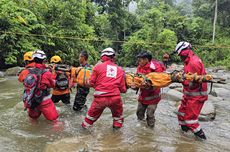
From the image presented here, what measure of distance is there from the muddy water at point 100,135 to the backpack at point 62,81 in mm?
737

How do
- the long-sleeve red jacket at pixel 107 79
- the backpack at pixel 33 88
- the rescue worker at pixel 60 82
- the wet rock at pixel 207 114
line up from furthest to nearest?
1. the wet rock at pixel 207 114
2. the rescue worker at pixel 60 82
3. the backpack at pixel 33 88
4. the long-sleeve red jacket at pixel 107 79

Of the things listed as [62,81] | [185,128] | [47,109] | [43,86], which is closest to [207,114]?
[185,128]

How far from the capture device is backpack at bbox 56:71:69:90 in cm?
697

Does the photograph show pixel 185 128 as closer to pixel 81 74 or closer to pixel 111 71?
pixel 111 71

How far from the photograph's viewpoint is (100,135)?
5.96 meters

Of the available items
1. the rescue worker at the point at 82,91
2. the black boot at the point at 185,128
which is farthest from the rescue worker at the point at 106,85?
the black boot at the point at 185,128

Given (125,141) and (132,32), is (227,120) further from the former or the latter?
(132,32)

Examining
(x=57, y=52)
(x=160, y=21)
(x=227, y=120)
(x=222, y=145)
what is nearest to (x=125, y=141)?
(x=222, y=145)

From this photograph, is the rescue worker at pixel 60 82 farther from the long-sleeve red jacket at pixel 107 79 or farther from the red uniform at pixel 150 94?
the red uniform at pixel 150 94

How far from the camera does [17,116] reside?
7188 millimetres

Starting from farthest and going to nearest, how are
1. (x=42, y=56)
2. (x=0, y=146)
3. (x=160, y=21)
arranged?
(x=160, y=21) → (x=42, y=56) → (x=0, y=146)

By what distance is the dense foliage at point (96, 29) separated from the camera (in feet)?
53.2

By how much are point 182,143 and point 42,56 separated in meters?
3.28

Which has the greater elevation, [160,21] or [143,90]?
[160,21]
